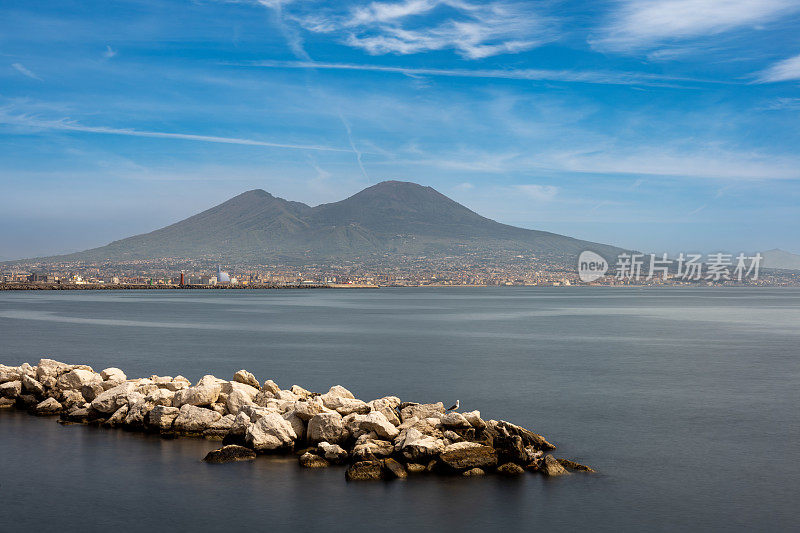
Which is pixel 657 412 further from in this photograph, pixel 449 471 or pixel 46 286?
pixel 46 286

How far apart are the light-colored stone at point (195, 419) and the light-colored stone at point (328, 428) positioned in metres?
2.75

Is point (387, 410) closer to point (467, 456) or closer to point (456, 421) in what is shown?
point (456, 421)

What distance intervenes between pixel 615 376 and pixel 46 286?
17062 cm

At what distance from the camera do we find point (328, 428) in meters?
13.4

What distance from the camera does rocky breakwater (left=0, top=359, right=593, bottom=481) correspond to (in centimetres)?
1216

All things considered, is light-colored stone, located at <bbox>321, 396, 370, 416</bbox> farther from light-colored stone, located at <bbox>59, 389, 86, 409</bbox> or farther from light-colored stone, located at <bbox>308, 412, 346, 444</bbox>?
light-colored stone, located at <bbox>59, 389, 86, 409</bbox>

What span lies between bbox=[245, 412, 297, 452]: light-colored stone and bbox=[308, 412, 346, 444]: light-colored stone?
448mm

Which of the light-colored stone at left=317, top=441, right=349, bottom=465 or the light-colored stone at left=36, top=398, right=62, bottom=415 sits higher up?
the light-colored stone at left=317, top=441, right=349, bottom=465

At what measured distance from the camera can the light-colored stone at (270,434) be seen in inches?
526

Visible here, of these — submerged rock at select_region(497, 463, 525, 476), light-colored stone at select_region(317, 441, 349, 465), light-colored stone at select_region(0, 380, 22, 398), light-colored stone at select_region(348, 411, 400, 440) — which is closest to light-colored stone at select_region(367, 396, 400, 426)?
light-colored stone at select_region(348, 411, 400, 440)

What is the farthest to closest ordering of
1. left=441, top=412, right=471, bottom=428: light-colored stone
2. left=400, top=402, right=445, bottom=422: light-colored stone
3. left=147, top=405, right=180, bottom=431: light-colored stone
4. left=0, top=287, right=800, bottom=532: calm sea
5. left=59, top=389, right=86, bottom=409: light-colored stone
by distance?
left=59, top=389, right=86, bottom=409: light-colored stone < left=147, top=405, right=180, bottom=431: light-colored stone < left=400, top=402, right=445, bottom=422: light-colored stone < left=441, top=412, right=471, bottom=428: light-colored stone < left=0, top=287, right=800, bottom=532: calm sea

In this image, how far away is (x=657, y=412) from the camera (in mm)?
17688

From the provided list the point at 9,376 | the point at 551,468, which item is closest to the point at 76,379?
the point at 9,376

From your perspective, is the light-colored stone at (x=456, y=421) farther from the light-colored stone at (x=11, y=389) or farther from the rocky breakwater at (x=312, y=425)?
the light-colored stone at (x=11, y=389)
